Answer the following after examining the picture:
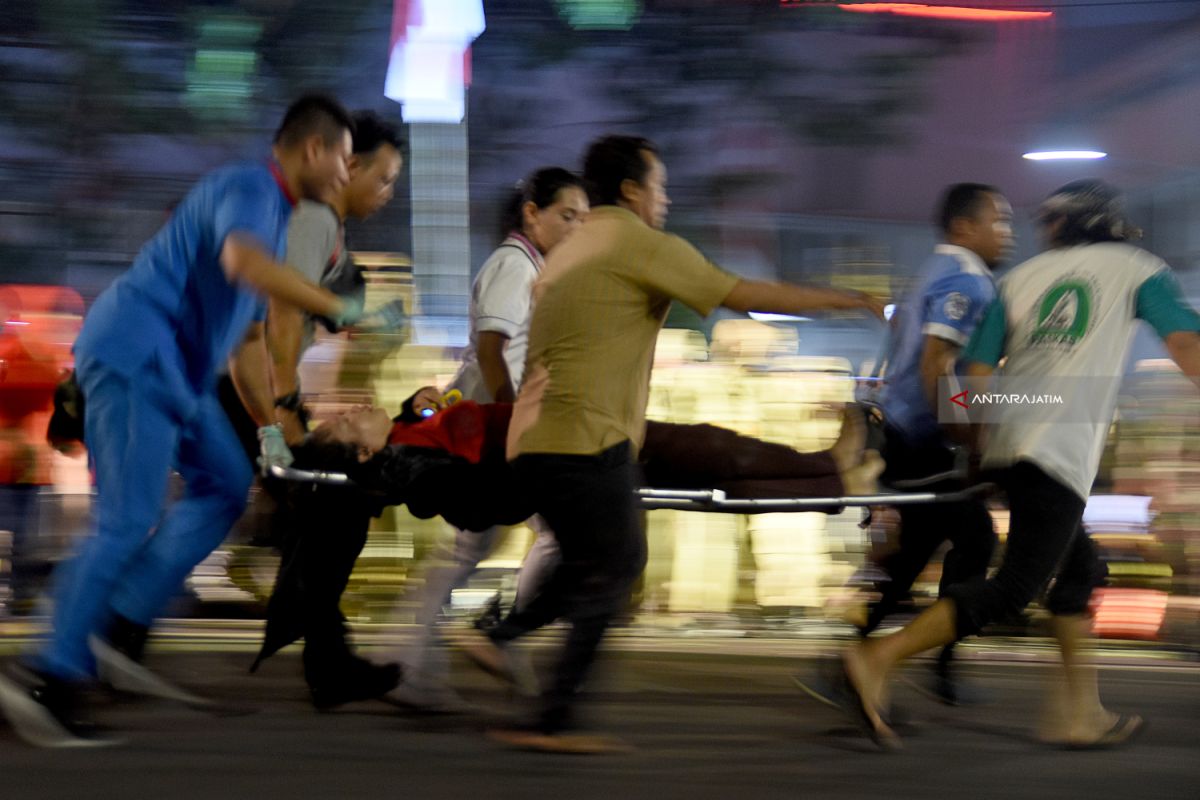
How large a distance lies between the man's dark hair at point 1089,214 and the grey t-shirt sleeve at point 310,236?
204 cm

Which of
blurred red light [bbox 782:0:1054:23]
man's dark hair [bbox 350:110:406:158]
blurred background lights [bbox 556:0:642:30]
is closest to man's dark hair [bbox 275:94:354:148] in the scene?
man's dark hair [bbox 350:110:406:158]

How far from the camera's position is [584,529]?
3990 mm

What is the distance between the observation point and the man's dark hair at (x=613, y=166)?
412cm

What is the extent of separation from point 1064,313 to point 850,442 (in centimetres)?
69

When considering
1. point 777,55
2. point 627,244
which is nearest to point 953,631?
point 627,244

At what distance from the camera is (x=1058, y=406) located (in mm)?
4262

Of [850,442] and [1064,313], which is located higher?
[1064,313]

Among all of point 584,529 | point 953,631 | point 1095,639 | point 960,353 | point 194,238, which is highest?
point 194,238

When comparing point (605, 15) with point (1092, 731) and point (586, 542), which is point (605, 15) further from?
point (1092, 731)

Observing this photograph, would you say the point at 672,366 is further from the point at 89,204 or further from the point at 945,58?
the point at 89,204

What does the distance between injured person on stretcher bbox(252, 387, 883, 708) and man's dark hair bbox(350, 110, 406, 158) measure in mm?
771

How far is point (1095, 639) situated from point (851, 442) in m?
2.53

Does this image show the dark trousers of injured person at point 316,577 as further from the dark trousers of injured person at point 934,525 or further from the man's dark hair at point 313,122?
the dark trousers of injured person at point 934,525

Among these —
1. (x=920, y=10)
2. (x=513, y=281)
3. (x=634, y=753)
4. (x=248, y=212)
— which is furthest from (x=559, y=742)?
(x=920, y=10)
